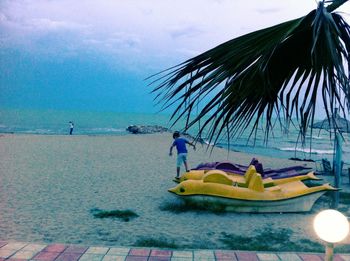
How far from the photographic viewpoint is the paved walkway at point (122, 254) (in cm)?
496

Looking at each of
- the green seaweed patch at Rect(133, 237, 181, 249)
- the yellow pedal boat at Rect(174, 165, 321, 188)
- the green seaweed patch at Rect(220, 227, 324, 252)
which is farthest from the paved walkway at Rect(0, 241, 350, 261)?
the yellow pedal boat at Rect(174, 165, 321, 188)

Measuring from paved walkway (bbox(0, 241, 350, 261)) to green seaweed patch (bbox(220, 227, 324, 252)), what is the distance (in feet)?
2.42

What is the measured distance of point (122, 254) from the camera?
203 inches

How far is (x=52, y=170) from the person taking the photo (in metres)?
14.8

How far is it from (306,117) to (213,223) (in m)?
6.41

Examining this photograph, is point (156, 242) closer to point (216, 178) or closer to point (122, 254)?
point (122, 254)

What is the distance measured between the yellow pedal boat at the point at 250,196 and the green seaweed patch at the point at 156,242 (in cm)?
227

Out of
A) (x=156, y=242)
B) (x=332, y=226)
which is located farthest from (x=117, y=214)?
(x=332, y=226)

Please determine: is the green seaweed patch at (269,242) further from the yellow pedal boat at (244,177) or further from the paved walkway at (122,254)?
the yellow pedal boat at (244,177)

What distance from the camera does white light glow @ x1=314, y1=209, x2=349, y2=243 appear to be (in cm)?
155

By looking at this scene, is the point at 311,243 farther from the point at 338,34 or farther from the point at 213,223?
the point at 338,34

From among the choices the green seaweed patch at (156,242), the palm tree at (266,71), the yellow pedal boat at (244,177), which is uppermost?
the palm tree at (266,71)

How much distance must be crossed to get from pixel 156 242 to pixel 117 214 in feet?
7.43

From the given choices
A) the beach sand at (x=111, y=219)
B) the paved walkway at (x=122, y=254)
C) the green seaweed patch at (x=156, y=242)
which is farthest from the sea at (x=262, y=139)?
the green seaweed patch at (x=156, y=242)
